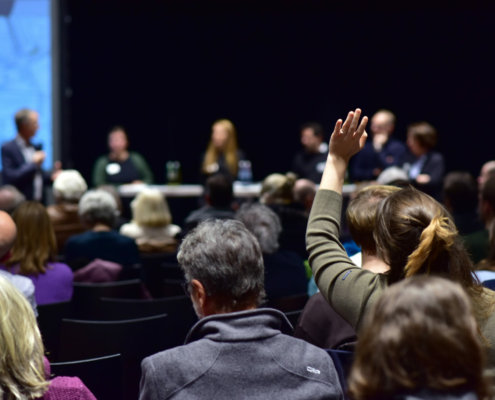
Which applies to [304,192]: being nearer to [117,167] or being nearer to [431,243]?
[431,243]

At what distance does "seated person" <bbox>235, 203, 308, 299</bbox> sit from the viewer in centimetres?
309

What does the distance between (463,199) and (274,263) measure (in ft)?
5.17

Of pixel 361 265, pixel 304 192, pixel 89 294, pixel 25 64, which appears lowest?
pixel 89 294

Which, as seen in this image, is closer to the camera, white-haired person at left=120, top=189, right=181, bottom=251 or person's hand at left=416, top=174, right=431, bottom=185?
white-haired person at left=120, top=189, right=181, bottom=251

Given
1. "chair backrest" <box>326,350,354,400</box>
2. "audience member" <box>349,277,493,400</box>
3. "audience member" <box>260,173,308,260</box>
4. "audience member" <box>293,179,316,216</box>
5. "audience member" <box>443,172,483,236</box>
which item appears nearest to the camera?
"audience member" <box>349,277,493,400</box>

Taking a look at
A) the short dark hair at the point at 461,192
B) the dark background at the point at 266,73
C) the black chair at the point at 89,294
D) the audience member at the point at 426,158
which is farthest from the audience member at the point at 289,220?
the dark background at the point at 266,73

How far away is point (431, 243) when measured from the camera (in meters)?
1.46

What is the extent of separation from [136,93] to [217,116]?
53.6 inches

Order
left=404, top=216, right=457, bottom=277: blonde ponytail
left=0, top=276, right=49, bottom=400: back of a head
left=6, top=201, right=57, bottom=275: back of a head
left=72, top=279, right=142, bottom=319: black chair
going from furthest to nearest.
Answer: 1. left=72, top=279, right=142, bottom=319: black chair
2. left=6, top=201, right=57, bottom=275: back of a head
3. left=404, top=216, right=457, bottom=277: blonde ponytail
4. left=0, top=276, right=49, bottom=400: back of a head

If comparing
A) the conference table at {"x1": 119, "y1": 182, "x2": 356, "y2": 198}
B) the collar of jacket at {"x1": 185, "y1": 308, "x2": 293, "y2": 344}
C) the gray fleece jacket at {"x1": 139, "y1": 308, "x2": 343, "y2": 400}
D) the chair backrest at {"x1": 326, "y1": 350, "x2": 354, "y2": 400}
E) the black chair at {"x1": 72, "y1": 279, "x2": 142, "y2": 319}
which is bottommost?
the conference table at {"x1": 119, "y1": 182, "x2": 356, "y2": 198}

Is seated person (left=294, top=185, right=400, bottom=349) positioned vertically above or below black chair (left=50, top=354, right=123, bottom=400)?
above

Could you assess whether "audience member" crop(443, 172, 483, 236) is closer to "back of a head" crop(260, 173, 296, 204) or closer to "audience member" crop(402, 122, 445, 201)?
"back of a head" crop(260, 173, 296, 204)

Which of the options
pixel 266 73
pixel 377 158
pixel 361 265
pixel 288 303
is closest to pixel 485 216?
pixel 288 303

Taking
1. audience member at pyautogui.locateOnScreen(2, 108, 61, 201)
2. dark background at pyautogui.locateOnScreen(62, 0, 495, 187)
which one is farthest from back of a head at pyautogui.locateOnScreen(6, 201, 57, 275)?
dark background at pyautogui.locateOnScreen(62, 0, 495, 187)
